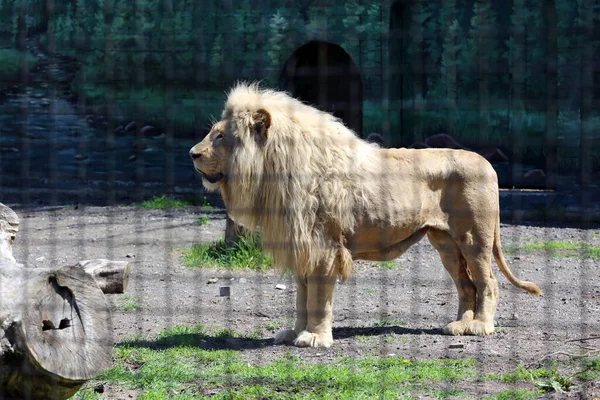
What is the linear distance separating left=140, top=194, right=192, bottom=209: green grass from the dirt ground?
0.74 m

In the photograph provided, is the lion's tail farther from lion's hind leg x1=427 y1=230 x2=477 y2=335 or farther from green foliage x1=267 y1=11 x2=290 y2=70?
green foliage x1=267 y1=11 x2=290 y2=70

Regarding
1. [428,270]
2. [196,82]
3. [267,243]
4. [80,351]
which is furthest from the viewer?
[196,82]

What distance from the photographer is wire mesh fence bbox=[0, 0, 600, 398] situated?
390cm

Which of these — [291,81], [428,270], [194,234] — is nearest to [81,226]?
[194,234]

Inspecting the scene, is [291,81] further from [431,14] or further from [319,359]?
[319,359]

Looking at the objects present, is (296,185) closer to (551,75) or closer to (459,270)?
(459,270)

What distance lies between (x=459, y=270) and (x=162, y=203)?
15.6 feet

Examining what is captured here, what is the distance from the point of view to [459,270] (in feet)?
16.1

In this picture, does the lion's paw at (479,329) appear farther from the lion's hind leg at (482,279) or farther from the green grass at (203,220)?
the green grass at (203,220)

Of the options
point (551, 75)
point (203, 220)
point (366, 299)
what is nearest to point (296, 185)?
point (366, 299)

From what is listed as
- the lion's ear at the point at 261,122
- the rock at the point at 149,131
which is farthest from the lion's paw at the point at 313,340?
the rock at the point at 149,131

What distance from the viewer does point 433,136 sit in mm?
8672

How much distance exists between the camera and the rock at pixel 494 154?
8455 mm

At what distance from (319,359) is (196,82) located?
18.1ft
